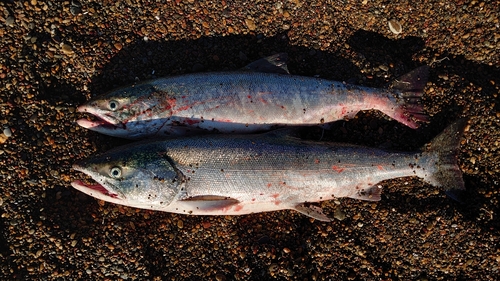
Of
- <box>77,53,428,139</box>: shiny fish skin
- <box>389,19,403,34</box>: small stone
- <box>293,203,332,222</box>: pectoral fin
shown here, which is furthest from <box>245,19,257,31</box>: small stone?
<box>293,203,332,222</box>: pectoral fin

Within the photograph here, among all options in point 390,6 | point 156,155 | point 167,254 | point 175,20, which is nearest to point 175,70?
point 175,20

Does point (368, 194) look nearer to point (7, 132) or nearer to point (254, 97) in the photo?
point (254, 97)

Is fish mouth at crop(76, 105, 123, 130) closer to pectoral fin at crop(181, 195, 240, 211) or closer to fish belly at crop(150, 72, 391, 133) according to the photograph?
fish belly at crop(150, 72, 391, 133)

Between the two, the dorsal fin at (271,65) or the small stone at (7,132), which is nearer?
the small stone at (7,132)

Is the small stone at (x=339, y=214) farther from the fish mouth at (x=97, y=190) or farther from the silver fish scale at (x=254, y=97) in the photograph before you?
the fish mouth at (x=97, y=190)

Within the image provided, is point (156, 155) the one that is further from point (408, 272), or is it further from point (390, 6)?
point (390, 6)

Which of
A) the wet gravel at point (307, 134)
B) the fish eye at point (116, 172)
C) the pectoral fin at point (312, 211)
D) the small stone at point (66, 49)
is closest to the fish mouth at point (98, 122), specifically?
the wet gravel at point (307, 134)
